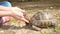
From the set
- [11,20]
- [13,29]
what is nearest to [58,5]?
[11,20]

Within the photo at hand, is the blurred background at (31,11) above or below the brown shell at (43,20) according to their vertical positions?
below

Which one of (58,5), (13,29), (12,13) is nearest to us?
(12,13)

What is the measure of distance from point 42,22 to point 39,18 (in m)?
0.08

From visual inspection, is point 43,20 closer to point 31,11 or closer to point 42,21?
point 42,21

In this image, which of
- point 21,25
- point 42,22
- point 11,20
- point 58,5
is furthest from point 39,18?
point 58,5

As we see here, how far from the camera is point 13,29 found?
224 centimetres

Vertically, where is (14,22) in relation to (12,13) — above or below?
below

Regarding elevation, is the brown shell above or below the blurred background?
above

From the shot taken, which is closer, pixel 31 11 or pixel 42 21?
pixel 42 21

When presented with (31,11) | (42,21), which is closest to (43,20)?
(42,21)

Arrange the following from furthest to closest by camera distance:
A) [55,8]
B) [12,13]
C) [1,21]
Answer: [55,8] → [1,21] → [12,13]

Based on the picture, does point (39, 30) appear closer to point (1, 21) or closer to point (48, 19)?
point (48, 19)

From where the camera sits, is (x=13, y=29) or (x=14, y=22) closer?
(x=13, y=29)

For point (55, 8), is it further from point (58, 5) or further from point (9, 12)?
point (9, 12)
